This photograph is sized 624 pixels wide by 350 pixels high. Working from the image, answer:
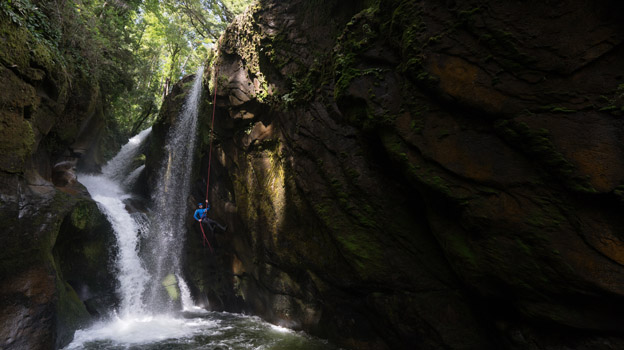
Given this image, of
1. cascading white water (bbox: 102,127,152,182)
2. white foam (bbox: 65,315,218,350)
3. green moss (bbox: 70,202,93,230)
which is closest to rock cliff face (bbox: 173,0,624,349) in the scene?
white foam (bbox: 65,315,218,350)

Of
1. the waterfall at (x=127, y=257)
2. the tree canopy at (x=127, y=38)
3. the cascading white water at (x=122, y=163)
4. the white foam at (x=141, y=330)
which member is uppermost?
the tree canopy at (x=127, y=38)

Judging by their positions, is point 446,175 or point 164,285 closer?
point 446,175

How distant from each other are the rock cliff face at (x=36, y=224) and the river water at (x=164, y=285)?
32.5 inches

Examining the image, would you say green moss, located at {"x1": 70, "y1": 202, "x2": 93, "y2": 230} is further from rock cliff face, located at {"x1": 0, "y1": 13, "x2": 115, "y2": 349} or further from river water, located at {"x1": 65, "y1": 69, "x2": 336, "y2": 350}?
river water, located at {"x1": 65, "y1": 69, "x2": 336, "y2": 350}

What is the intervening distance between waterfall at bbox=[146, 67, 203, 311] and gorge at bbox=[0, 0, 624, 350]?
3.39ft

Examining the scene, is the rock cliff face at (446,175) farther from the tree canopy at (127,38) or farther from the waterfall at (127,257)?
the tree canopy at (127,38)

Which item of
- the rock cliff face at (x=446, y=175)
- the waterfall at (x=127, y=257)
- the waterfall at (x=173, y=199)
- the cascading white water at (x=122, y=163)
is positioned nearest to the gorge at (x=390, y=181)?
the rock cliff face at (x=446, y=175)

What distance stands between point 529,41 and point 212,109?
34.2 feet

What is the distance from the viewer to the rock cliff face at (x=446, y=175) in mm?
3904

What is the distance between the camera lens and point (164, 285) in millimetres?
11766

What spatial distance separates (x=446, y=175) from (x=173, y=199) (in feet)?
42.9

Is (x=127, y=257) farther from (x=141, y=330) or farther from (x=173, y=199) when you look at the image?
(x=173, y=199)

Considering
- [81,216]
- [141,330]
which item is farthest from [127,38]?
[141,330]

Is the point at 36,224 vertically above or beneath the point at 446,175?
above
